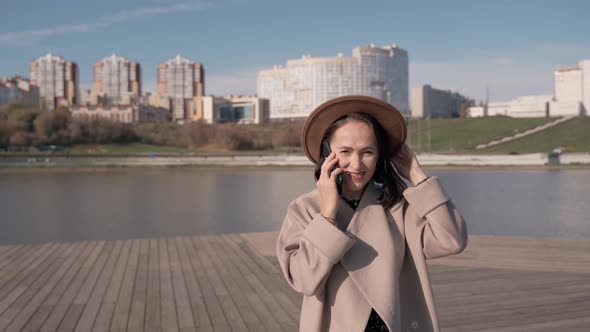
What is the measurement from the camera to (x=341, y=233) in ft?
4.25

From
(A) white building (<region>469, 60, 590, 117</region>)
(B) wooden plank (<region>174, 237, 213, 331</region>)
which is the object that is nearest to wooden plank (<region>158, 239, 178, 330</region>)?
(B) wooden plank (<region>174, 237, 213, 331</region>)

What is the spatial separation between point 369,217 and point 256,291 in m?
2.99

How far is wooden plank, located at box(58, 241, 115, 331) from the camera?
350 cm

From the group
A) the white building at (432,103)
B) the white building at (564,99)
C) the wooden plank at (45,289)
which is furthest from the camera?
the white building at (432,103)

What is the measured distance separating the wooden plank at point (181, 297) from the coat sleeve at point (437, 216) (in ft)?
7.58

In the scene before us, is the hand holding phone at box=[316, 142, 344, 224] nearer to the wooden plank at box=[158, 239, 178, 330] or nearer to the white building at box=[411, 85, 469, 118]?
the wooden plank at box=[158, 239, 178, 330]

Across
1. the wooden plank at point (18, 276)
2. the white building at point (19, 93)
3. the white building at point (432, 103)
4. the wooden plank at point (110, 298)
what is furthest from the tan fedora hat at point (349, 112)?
the white building at point (432, 103)

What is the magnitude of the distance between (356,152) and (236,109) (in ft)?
332

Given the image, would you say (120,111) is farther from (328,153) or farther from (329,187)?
(329,187)

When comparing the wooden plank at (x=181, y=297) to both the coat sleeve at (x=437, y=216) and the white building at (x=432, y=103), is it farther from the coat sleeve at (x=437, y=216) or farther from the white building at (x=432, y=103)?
the white building at (x=432, y=103)

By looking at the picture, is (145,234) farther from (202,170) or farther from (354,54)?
(354,54)

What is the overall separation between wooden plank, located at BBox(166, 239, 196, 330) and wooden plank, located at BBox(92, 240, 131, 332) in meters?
Answer: 0.43

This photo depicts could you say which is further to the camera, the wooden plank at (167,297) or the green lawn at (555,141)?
the green lawn at (555,141)

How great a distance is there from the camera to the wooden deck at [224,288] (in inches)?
137
